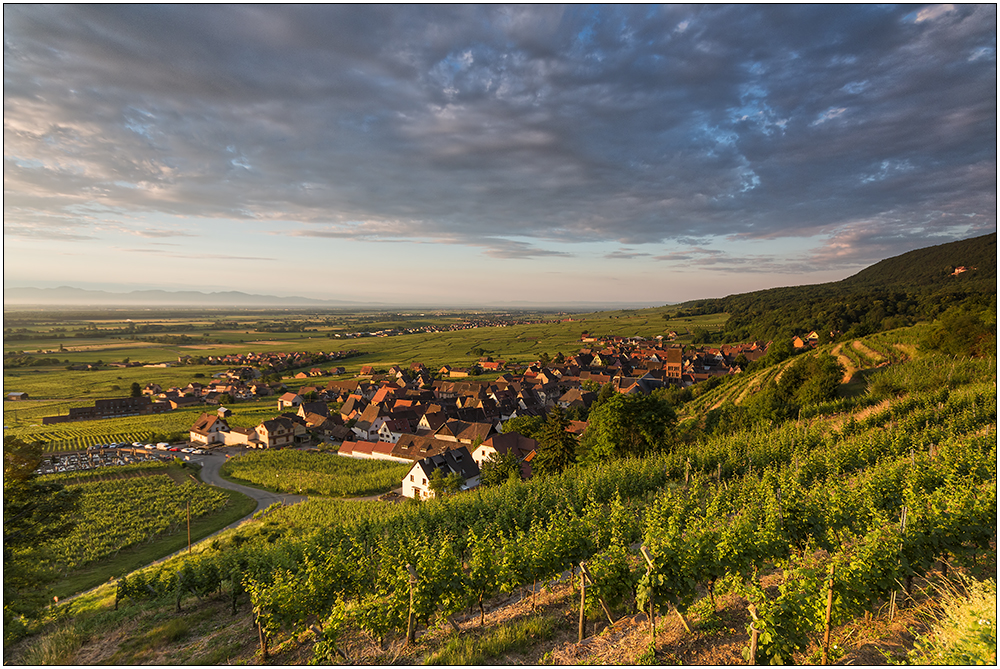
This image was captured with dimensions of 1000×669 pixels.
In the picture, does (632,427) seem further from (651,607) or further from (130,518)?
(130,518)

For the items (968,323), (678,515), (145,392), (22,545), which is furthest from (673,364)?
(145,392)

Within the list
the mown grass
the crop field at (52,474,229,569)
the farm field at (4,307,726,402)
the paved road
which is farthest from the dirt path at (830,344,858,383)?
the farm field at (4,307,726,402)

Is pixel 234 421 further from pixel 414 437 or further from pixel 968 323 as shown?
pixel 968 323

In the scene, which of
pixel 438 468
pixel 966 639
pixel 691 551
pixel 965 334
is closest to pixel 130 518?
pixel 438 468

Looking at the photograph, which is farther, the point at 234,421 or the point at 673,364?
the point at 673,364

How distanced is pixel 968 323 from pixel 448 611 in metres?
48.1

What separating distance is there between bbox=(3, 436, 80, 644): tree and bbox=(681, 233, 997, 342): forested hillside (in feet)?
198

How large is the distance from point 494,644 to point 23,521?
13.8 meters

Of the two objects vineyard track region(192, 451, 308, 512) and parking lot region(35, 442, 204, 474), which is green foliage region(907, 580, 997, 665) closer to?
vineyard track region(192, 451, 308, 512)

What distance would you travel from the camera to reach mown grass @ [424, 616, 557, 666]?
819 centimetres

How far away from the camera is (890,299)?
346ft

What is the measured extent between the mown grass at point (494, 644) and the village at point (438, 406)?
31023mm

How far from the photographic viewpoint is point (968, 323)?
34656 mm

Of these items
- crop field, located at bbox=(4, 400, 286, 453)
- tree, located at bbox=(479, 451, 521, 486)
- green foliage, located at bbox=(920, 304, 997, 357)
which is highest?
green foliage, located at bbox=(920, 304, 997, 357)
